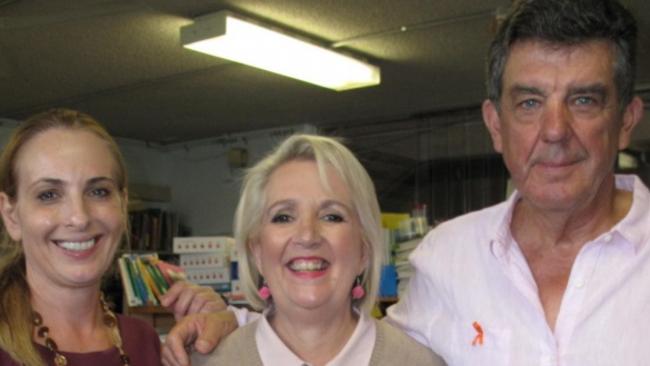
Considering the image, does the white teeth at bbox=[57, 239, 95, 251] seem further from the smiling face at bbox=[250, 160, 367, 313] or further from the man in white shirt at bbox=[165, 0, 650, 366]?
the smiling face at bbox=[250, 160, 367, 313]

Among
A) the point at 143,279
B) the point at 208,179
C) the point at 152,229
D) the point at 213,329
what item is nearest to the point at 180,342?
the point at 213,329

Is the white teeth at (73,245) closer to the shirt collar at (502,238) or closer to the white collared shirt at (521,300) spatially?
the white collared shirt at (521,300)

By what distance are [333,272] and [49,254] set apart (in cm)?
70

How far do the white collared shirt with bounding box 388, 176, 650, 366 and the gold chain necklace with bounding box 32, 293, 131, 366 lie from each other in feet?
2.54

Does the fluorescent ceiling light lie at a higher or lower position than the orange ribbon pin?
higher

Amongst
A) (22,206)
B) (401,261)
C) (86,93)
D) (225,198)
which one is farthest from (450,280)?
(225,198)

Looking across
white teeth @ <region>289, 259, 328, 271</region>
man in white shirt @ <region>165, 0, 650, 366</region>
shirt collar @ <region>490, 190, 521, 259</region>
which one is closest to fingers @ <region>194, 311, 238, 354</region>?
man in white shirt @ <region>165, 0, 650, 366</region>

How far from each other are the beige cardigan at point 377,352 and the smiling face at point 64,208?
0.37m

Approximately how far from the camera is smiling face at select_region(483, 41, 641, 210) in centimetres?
187

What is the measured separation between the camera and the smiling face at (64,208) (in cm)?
198

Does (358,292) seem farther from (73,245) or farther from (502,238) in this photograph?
(73,245)

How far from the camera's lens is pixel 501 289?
6.70ft

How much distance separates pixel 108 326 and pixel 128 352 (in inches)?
3.8

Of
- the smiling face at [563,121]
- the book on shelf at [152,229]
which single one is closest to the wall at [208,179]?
the book on shelf at [152,229]
